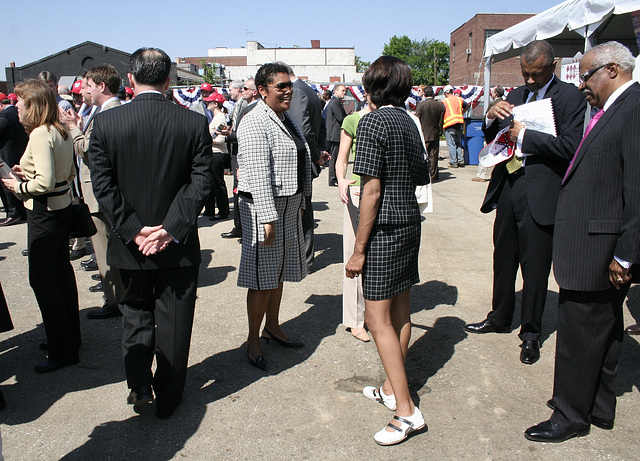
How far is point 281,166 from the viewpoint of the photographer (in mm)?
3410

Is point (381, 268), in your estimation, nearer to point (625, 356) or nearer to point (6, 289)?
point (625, 356)

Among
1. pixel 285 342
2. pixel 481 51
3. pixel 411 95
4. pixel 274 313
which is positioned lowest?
pixel 285 342

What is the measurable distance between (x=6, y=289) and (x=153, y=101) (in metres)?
3.79

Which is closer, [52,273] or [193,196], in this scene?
[193,196]

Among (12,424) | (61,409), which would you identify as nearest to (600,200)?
(61,409)

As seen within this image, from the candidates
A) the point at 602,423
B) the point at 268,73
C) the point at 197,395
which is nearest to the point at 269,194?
the point at 268,73

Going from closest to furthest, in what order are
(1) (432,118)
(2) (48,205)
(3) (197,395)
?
(3) (197,395) → (2) (48,205) → (1) (432,118)

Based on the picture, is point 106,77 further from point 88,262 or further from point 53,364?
point 88,262

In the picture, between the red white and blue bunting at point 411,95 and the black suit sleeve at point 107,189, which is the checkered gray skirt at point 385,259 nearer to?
the black suit sleeve at point 107,189

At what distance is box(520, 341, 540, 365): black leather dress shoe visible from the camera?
360cm

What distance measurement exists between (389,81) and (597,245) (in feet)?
4.52

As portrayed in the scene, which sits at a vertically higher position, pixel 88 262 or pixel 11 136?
pixel 11 136

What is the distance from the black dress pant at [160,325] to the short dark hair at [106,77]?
72.7 inches

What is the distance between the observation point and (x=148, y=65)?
273 cm
